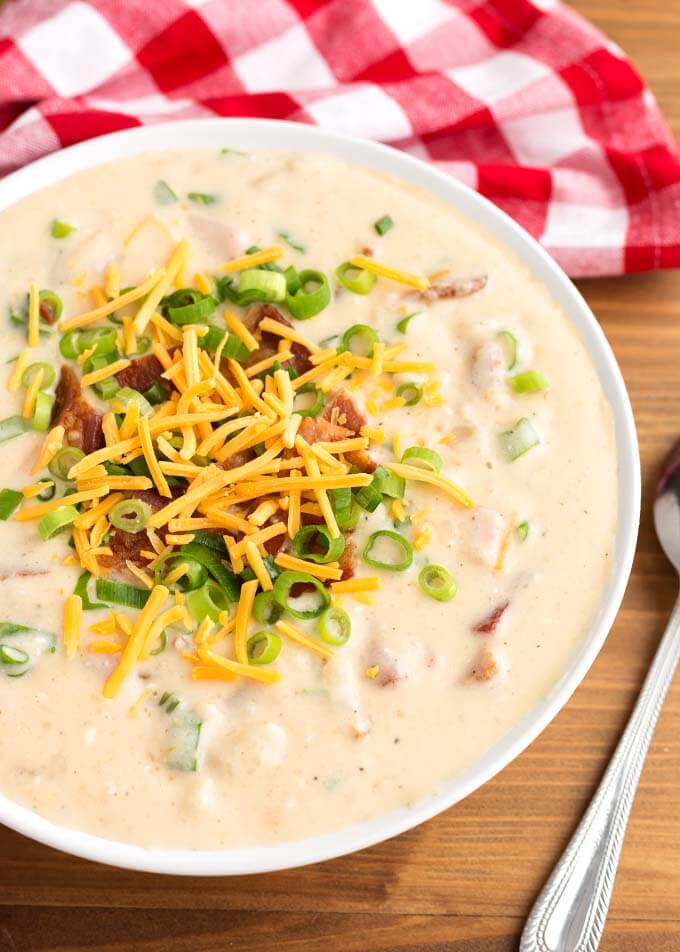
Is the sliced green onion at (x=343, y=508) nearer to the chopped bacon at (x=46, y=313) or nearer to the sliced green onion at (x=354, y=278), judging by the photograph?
the sliced green onion at (x=354, y=278)

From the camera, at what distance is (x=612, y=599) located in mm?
2627

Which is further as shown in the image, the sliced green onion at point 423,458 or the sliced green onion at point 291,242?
the sliced green onion at point 291,242

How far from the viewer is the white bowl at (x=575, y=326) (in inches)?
94.0

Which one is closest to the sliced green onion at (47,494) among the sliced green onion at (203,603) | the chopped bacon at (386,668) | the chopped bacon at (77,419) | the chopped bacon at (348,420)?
the chopped bacon at (77,419)

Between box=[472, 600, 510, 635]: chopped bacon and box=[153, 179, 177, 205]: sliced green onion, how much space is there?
4.73 ft

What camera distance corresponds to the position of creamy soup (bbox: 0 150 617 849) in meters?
2.47

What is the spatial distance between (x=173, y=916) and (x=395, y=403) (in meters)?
1.39

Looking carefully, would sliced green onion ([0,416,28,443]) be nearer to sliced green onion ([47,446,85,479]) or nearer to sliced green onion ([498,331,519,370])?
sliced green onion ([47,446,85,479])

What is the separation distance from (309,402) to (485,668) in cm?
80

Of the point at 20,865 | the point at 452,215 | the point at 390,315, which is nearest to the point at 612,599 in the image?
the point at 390,315

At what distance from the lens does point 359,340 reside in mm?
2898

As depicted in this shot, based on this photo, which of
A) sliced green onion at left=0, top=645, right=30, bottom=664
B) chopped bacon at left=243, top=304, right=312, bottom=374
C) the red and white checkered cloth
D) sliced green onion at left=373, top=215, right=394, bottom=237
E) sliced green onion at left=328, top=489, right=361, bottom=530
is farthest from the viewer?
the red and white checkered cloth

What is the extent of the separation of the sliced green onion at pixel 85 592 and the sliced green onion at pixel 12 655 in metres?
0.17

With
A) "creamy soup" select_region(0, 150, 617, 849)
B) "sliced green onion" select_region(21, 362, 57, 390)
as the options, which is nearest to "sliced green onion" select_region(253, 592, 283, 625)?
"creamy soup" select_region(0, 150, 617, 849)
